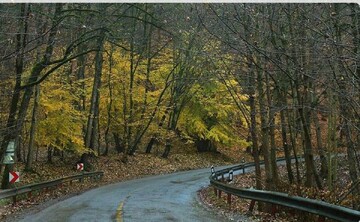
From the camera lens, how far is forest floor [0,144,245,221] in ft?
54.1

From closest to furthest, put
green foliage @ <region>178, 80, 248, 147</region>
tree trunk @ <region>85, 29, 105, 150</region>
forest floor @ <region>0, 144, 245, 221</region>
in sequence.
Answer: forest floor @ <region>0, 144, 245, 221</region> < tree trunk @ <region>85, 29, 105, 150</region> < green foliage @ <region>178, 80, 248, 147</region>

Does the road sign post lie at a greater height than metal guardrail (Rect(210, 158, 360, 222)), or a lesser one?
greater

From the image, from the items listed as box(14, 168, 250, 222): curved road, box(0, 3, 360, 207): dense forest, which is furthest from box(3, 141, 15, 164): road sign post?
box(14, 168, 250, 222): curved road

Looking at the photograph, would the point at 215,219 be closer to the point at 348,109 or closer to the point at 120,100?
the point at 348,109

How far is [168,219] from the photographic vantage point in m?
11.0

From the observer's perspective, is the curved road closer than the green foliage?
Yes

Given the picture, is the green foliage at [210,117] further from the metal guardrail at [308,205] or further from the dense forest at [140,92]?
the metal guardrail at [308,205]

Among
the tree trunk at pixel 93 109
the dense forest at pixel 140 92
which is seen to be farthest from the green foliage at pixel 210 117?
the tree trunk at pixel 93 109

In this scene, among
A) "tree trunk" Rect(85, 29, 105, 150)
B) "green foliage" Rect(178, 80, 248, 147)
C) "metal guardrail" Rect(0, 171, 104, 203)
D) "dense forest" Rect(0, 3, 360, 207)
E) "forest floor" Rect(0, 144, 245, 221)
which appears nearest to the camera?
"metal guardrail" Rect(0, 171, 104, 203)

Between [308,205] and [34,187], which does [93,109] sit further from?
[308,205]

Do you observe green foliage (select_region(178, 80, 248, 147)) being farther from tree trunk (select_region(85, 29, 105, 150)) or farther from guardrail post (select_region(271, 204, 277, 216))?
guardrail post (select_region(271, 204, 277, 216))

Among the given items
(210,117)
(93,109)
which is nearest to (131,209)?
(93,109)

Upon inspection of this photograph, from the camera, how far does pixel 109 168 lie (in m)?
29.8

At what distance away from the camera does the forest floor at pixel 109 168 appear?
1648 cm
